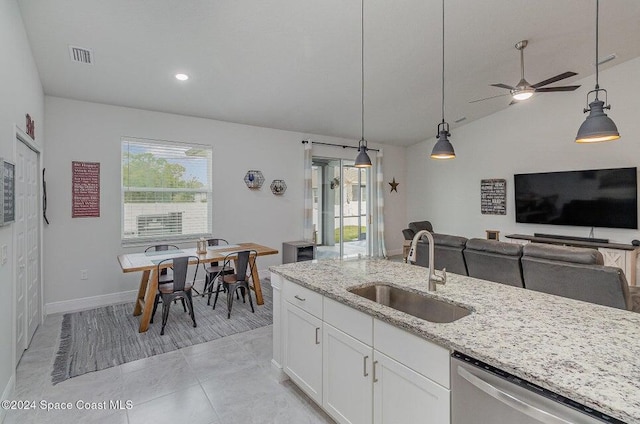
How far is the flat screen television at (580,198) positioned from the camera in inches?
193

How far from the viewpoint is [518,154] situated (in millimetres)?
6172

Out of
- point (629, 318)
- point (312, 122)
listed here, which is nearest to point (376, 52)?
point (312, 122)

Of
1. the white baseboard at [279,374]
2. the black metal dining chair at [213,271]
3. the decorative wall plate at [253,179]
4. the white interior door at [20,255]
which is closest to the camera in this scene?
the white baseboard at [279,374]

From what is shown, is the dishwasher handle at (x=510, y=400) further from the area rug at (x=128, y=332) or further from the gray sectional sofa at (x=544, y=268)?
the area rug at (x=128, y=332)

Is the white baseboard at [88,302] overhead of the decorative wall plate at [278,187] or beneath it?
beneath

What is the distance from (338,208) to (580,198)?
434 centimetres

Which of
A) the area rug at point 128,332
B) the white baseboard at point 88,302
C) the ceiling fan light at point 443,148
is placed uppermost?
the ceiling fan light at point 443,148

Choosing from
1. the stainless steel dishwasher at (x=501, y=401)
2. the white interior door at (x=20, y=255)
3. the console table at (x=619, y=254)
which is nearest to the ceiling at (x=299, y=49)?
the white interior door at (x=20, y=255)

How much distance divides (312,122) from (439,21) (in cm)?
282

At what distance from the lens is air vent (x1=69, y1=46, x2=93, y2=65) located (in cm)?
317

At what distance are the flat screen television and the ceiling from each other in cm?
128

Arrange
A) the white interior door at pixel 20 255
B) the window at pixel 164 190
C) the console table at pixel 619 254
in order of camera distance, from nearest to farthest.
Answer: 1. the white interior door at pixel 20 255
2. the window at pixel 164 190
3. the console table at pixel 619 254

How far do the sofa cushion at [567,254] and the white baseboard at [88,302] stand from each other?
507 centimetres

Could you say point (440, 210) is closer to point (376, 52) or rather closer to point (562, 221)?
point (562, 221)
